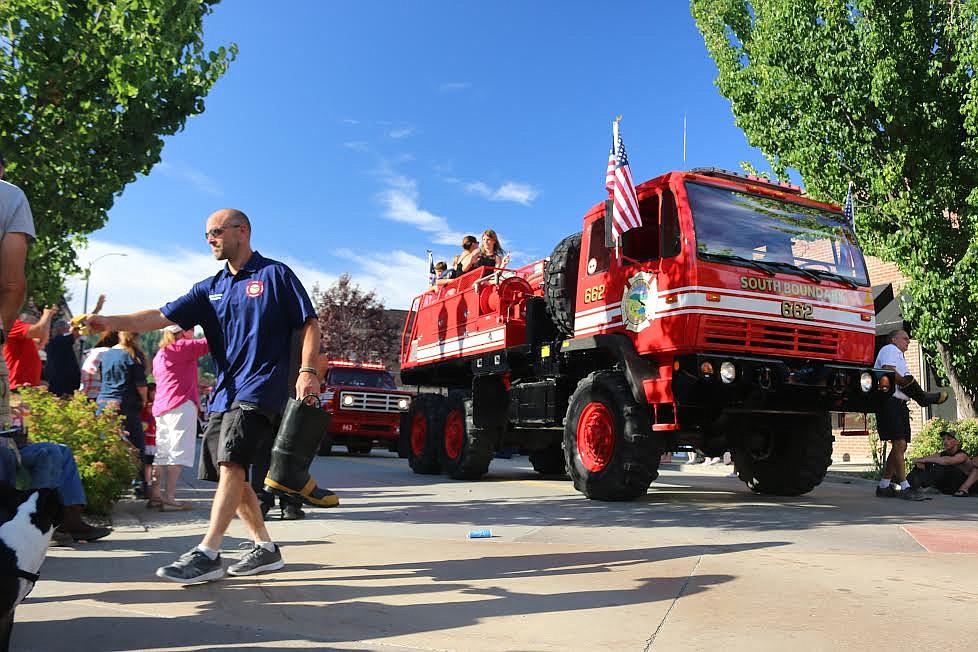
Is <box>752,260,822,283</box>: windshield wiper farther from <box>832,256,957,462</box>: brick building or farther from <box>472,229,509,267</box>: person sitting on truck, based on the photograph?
<box>832,256,957,462</box>: brick building

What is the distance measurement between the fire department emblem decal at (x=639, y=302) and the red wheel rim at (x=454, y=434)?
448cm

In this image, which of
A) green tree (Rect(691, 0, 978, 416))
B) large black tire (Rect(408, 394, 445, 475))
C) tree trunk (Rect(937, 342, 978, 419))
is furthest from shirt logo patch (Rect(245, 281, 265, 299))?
tree trunk (Rect(937, 342, 978, 419))

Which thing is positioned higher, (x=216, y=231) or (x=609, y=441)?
(x=216, y=231)

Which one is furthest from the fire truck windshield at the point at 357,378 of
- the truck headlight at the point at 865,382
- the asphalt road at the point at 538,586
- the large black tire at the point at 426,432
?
the truck headlight at the point at 865,382

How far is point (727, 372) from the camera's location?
789cm

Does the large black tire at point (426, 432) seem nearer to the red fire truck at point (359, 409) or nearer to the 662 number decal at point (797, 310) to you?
the red fire truck at point (359, 409)

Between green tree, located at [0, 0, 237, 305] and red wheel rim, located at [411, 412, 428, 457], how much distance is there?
19.8ft

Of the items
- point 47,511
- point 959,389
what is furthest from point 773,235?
point 959,389

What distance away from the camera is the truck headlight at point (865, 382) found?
860 cm

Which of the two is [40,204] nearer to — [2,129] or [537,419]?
[2,129]

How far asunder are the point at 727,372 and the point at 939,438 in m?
6.20

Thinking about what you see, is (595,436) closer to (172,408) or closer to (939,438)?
(172,408)

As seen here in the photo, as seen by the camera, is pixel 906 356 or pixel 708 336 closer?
pixel 708 336

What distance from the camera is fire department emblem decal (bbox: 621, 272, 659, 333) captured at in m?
8.42
